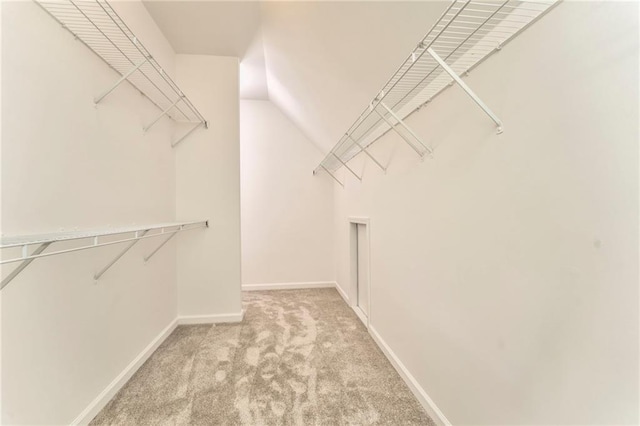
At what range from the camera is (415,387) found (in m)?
1.76

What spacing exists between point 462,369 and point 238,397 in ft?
4.53

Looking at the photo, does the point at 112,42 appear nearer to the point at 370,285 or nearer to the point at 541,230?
the point at 541,230

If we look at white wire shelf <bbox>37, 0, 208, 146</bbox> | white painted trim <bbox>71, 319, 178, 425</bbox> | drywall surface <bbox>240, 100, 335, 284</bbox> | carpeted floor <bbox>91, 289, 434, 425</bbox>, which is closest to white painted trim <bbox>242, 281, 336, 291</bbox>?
drywall surface <bbox>240, 100, 335, 284</bbox>

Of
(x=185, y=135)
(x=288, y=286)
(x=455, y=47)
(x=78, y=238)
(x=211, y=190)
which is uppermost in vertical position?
(x=185, y=135)

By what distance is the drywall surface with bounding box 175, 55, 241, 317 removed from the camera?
2.97 m

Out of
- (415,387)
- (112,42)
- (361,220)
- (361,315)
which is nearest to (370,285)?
(361,315)

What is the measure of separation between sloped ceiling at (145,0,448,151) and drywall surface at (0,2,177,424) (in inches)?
41.8

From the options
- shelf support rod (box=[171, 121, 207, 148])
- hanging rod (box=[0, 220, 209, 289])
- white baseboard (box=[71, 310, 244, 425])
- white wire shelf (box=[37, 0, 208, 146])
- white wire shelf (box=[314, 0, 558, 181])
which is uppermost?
white wire shelf (box=[37, 0, 208, 146])

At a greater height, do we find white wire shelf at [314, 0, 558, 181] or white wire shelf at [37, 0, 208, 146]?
white wire shelf at [37, 0, 208, 146]

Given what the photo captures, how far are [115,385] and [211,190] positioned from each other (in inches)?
73.2

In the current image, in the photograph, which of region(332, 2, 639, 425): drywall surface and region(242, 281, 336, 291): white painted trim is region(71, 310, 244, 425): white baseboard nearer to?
region(242, 281, 336, 291): white painted trim

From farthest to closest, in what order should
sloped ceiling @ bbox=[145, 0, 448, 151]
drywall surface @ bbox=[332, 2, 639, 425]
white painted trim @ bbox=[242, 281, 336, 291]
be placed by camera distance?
white painted trim @ bbox=[242, 281, 336, 291] → sloped ceiling @ bbox=[145, 0, 448, 151] → drywall surface @ bbox=[332, 2, 639, 425]

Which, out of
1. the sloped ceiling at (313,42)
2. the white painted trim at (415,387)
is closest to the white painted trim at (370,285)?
the white painted trim at (415,387)

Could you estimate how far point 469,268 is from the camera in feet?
4.22
